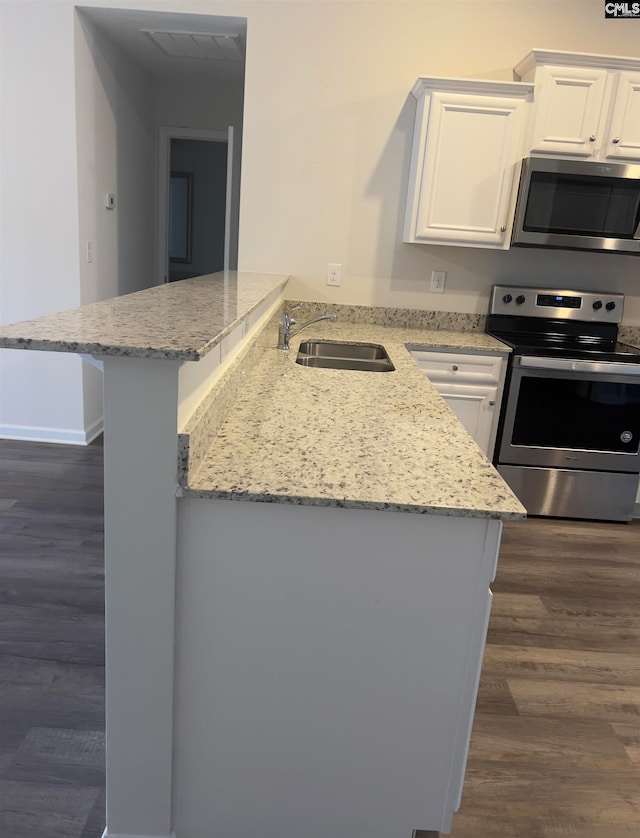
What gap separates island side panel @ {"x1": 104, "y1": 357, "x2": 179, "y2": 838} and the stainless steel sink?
163cm

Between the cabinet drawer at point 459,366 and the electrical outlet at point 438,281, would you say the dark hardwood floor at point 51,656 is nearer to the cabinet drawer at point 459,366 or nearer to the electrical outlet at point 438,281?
the cabinet drawer at point 459,366

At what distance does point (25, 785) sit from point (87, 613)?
0.71m

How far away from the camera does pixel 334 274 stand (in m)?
3.50

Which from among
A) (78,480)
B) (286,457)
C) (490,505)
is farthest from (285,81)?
(490,505)

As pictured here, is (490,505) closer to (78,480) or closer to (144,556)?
(144,556)

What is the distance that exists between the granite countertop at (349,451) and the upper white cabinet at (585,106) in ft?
5.45

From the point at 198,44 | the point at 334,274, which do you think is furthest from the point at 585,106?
the point at 198,44

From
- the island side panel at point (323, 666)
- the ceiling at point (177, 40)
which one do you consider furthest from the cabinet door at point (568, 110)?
the island side panel at point (323, 666)

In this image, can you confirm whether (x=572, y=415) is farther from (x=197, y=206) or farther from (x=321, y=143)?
(x=197, y=206)

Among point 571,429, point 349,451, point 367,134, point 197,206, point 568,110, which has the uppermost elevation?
point 568,110

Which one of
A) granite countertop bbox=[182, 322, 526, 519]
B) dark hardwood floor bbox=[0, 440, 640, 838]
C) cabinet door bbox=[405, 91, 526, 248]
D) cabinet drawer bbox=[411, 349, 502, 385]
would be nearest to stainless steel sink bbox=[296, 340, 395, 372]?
cabinet drawer bbox=[411, 349, 502, 385]

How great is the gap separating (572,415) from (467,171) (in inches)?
51.2

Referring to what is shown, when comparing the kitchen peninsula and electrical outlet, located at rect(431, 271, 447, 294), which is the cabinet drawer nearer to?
electrical outlet, located at rect(431, 271, 447, 294)

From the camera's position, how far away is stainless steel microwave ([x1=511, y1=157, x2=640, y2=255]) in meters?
3.05
